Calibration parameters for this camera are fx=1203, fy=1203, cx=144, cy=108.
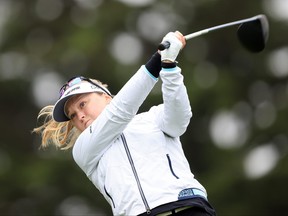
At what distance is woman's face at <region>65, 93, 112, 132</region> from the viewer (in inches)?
344

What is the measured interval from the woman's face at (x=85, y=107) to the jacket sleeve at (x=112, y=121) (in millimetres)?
167

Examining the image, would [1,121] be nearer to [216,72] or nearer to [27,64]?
[27,64]

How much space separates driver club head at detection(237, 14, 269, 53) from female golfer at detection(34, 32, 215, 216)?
522 mm

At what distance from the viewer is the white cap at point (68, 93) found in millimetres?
8758

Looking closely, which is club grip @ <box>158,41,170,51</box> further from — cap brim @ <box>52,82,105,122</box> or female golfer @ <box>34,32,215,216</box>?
cap brim @ <box>52,82,105,122</box>

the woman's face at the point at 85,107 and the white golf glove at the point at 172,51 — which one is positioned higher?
the white golf glove at the point at 172,51

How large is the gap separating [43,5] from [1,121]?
2748mm

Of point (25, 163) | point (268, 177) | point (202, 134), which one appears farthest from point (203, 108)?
point (25, 163)

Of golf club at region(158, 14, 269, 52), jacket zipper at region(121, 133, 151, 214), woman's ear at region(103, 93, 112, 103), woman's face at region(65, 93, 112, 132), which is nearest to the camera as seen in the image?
jacket zipper at region(121, 133, 151, 214)

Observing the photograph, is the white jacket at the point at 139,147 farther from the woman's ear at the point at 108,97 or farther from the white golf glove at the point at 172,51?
the woman's ear at the point at 108,97

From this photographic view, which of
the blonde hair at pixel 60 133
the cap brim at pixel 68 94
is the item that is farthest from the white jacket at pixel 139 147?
the blonde hair at pixel 60 133

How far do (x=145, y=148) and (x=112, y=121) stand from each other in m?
0.30

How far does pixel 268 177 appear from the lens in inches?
898

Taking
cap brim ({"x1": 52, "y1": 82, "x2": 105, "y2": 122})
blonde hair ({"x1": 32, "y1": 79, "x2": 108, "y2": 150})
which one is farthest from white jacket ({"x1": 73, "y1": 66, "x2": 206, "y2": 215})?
blonde hair ({"x1": 32, "y1": 79, "x2": 108, "y2": 150})
